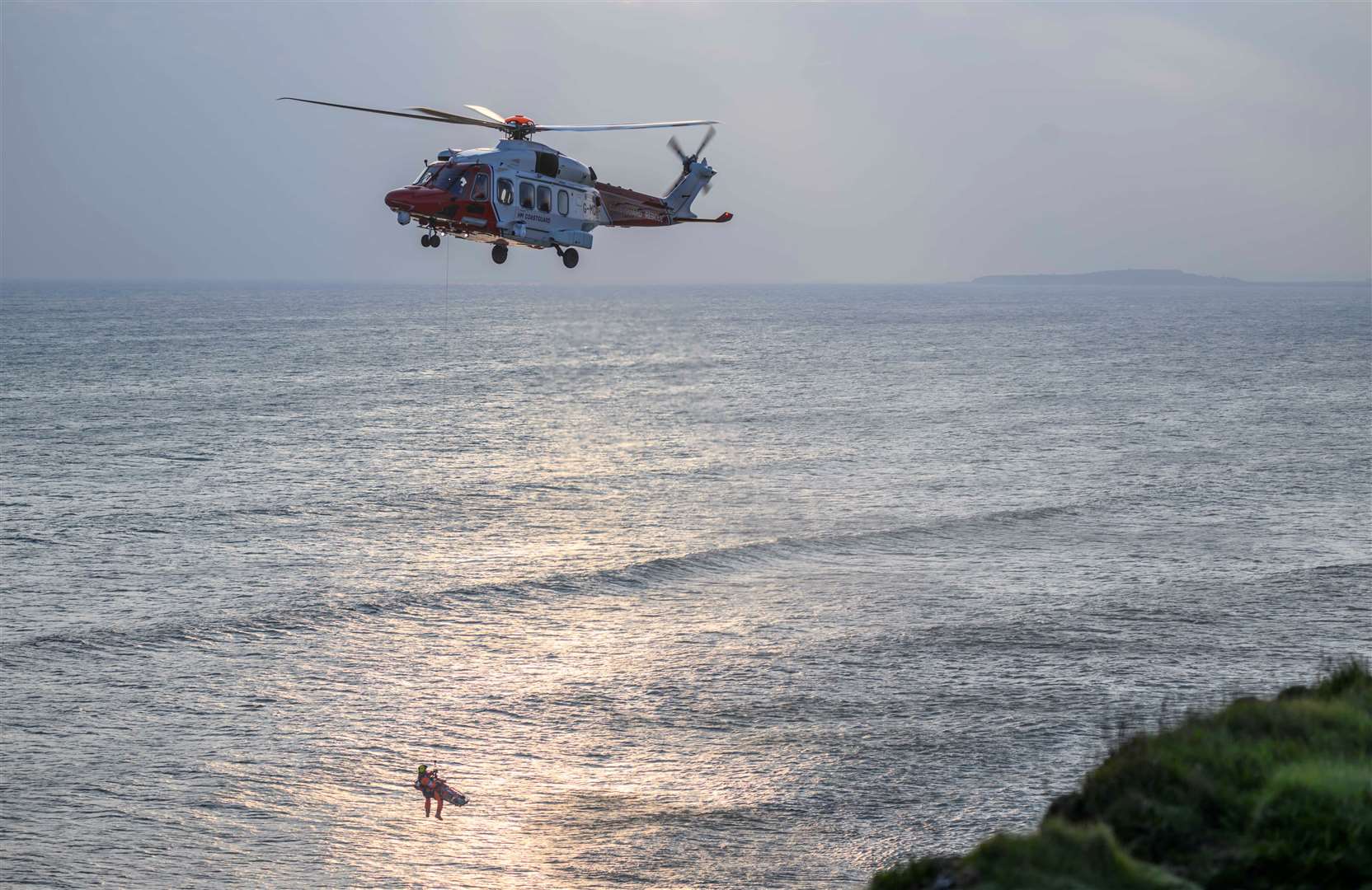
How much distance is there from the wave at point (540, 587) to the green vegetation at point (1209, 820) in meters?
50.0

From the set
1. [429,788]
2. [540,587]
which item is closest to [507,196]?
[429,788]

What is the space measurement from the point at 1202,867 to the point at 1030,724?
1366 inches

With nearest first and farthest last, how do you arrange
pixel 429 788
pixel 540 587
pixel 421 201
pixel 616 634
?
pixel 421 201, pixel 429 788, pixel 616 634, pixel 540 587

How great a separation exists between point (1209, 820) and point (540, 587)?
52971mm

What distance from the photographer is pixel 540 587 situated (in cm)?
6419

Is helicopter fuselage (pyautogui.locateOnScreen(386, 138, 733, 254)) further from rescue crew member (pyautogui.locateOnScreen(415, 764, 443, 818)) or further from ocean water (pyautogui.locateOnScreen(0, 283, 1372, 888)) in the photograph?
ocean water (pyautogui.locateOnScreen(0, 283, 1372, 888))

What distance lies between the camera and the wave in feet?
183

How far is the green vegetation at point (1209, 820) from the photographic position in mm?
11305

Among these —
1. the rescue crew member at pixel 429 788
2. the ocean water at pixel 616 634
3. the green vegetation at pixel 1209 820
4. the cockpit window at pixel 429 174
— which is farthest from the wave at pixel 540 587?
the green vegetation at pixel 1209 820

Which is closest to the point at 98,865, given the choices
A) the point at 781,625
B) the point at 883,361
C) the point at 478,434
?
the point at 781,625

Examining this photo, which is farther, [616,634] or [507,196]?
[616,634]

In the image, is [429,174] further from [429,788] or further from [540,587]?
[540,587]

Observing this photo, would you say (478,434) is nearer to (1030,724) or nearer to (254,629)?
(254,629)

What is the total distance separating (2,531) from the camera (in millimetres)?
73625
